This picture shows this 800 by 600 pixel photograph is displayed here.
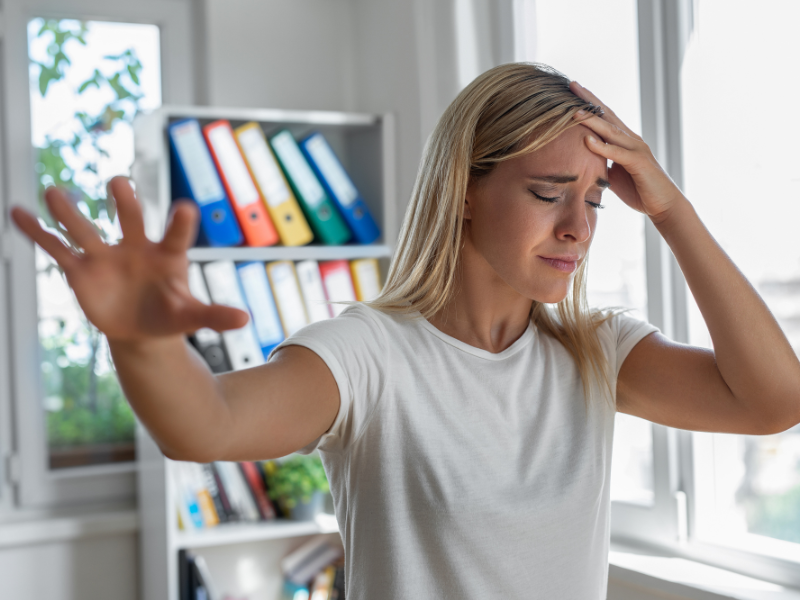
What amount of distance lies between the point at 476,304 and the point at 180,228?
60 centimetres

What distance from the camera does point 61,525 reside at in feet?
7.24

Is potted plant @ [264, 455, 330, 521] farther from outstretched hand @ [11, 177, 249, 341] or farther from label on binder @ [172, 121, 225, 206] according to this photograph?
outstretched hand @ [11, 177, 249, 341]

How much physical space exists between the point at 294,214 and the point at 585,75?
83 cm

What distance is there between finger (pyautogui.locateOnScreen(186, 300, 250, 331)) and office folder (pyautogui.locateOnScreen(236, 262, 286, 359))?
4.83ft

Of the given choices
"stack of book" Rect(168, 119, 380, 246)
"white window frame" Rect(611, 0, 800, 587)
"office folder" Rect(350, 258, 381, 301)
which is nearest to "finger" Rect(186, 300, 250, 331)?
"white window frame" Rect(611, 0, 800, 587)

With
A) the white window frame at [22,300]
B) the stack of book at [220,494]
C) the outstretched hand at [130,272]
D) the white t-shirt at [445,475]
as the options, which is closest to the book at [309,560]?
the stack of book at [220,494]

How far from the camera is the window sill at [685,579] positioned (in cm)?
119

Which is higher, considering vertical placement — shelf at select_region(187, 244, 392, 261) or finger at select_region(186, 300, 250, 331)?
shelf at select_region(187, 244, 392, 261)

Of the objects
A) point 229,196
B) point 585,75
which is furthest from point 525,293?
point 229,196

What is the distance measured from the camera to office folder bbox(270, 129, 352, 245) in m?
2.06

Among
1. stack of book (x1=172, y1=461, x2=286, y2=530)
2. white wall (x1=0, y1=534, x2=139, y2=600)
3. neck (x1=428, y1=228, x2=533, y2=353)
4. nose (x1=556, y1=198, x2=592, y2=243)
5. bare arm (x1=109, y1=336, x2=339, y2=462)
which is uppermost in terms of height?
nose (x1=556, y1=198, x2=592, y2=243)

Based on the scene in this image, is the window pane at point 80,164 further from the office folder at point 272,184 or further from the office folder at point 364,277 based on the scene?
the office folder at point 364,277

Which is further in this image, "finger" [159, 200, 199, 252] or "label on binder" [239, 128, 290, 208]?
"label on binder" [239, 128, 290, 208]

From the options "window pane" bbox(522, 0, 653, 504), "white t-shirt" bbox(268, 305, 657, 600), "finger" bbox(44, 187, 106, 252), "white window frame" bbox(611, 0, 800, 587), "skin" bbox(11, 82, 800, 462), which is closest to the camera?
"finger" bbox(44, 187, 106, 252)
